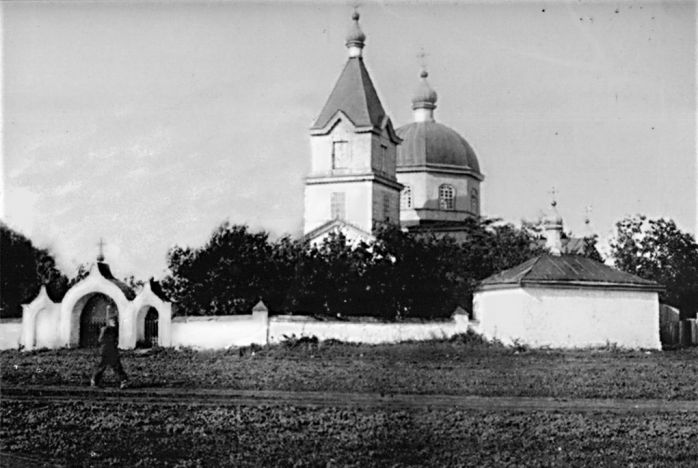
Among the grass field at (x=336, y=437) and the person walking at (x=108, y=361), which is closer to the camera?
the grass field at (x=336, y=437)

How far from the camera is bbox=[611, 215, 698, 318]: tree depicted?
3694 centimetres

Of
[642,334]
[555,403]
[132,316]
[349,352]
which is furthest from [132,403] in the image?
[642,334]

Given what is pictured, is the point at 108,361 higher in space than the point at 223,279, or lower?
lower

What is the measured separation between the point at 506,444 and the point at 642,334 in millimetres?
17518

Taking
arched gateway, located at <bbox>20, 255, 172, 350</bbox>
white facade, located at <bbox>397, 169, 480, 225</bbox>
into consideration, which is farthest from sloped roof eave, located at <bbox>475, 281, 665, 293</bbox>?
white facade, located at <bbox>397, 169, 480, 225</bbox>

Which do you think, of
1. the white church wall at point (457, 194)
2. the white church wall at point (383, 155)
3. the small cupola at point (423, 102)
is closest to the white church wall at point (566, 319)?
the white church wall at point (383, 155)

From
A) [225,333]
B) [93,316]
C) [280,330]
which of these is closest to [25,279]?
[93,316]

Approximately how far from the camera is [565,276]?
2770 centimetres

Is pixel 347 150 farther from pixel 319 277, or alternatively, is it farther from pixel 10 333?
pixel 10 333

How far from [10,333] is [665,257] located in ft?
79.5

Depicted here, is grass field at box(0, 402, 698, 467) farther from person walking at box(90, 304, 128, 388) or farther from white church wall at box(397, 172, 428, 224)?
white church wall at box(397, 172, 428, 224)

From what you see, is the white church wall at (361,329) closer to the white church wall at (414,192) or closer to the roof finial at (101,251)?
the roof finial at (101,251)

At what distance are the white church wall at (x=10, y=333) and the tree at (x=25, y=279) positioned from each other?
0.70 metres

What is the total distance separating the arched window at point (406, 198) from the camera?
47.0 meters
